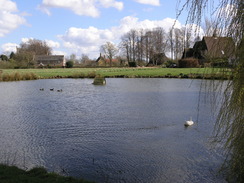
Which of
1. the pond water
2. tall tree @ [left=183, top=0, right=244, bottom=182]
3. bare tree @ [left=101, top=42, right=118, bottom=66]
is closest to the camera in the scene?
tall tree @ [left=183, top=0, right=244, bottom=182]

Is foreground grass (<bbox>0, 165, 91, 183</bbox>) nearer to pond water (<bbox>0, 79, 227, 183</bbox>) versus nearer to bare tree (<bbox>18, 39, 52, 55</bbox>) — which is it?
pond water (<bbox>0, 79, 227, 183</bbox>)

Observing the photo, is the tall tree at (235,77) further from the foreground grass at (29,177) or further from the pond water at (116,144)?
the foreground grass at (29,177)

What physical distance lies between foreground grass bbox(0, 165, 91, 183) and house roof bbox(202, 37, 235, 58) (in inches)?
141

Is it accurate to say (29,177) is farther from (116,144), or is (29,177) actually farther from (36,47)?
(36,47)

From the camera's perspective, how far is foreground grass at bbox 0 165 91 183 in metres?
4.84

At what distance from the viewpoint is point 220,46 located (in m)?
4.18

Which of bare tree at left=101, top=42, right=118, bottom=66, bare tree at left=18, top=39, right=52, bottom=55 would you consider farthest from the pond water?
bare tree at left=18, top=39, right=52, bottom=55

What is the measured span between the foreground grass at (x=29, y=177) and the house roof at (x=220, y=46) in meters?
3.58

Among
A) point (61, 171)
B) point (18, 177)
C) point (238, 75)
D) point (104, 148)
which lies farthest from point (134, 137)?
point (238, 75)

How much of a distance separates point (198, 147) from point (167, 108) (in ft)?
19.5

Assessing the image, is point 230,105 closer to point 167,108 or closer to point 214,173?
point 214,173

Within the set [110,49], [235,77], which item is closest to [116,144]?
[235,77]

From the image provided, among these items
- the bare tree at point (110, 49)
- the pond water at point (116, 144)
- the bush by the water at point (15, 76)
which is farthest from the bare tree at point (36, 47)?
the pond water at point (116, 144)

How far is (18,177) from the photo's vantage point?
498 centimetres
